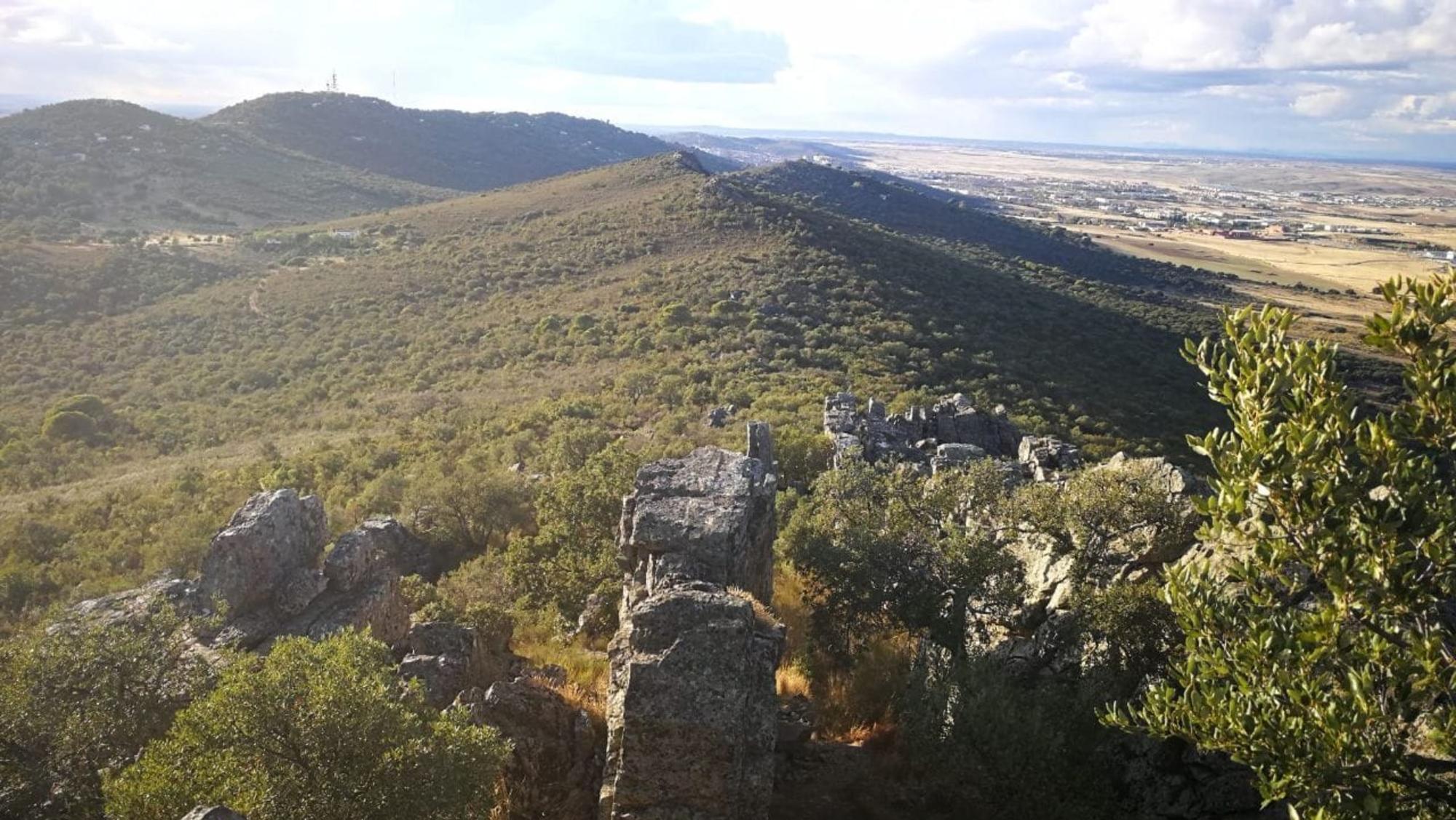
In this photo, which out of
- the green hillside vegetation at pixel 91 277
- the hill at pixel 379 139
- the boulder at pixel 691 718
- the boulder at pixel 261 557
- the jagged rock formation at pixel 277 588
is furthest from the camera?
the hill at pixel 379 139

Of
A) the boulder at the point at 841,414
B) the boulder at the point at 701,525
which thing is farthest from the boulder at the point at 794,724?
the boulder at the point at 841,414

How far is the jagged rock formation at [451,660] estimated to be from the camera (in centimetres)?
1253

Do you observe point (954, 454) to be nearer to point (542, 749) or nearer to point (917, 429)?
point (917, 429)

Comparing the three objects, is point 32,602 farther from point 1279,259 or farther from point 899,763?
point 1279,259

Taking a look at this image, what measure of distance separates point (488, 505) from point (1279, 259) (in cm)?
18033

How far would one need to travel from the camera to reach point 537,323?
57219 millimetres

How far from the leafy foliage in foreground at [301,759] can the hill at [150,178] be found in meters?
93.5

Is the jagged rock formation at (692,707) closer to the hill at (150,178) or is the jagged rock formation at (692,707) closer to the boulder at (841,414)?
the boulder at (841,414)

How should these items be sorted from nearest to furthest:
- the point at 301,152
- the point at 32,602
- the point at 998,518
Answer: the point at 998,518 < the point at 32,602 < the point at 301,152

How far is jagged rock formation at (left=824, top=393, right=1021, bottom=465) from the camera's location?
30484mm

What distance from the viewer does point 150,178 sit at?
9938cm

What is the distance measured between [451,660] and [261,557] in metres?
5.31

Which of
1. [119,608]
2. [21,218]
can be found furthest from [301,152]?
[119,608]

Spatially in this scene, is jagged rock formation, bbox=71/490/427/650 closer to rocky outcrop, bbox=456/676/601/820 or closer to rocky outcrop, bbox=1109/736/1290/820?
rocky outcrop, bbox=456/676/601/820
